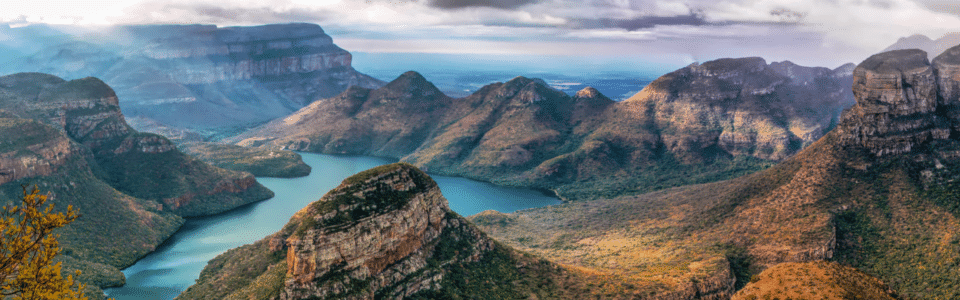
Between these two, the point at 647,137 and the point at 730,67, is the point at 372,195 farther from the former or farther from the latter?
the point at 730,67

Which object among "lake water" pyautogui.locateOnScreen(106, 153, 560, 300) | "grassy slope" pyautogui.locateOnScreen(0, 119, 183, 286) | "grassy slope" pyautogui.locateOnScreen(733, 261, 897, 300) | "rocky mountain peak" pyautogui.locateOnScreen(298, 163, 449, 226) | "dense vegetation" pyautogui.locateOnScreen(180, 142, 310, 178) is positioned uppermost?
"rocky mountain peak" pyautogui.locateOnScreen(298, 163, 449, 226)

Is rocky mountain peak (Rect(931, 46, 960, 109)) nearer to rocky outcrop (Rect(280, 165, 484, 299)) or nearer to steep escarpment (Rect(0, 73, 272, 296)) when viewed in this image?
rocky outcrop (Rect(280, 165, 484, 299))

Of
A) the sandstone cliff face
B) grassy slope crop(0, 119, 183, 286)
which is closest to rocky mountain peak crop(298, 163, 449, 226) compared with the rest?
grassy slope crop(0, 119, 183, 286)

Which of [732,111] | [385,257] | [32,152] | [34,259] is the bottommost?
[385,257]

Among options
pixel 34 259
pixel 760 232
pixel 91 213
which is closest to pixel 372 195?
pixel 34 259

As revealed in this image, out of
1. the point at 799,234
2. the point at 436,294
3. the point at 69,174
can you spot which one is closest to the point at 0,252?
the point at 436,294

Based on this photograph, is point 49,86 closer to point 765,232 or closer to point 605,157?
point 605,157

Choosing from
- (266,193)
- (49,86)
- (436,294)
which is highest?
(49,86)
